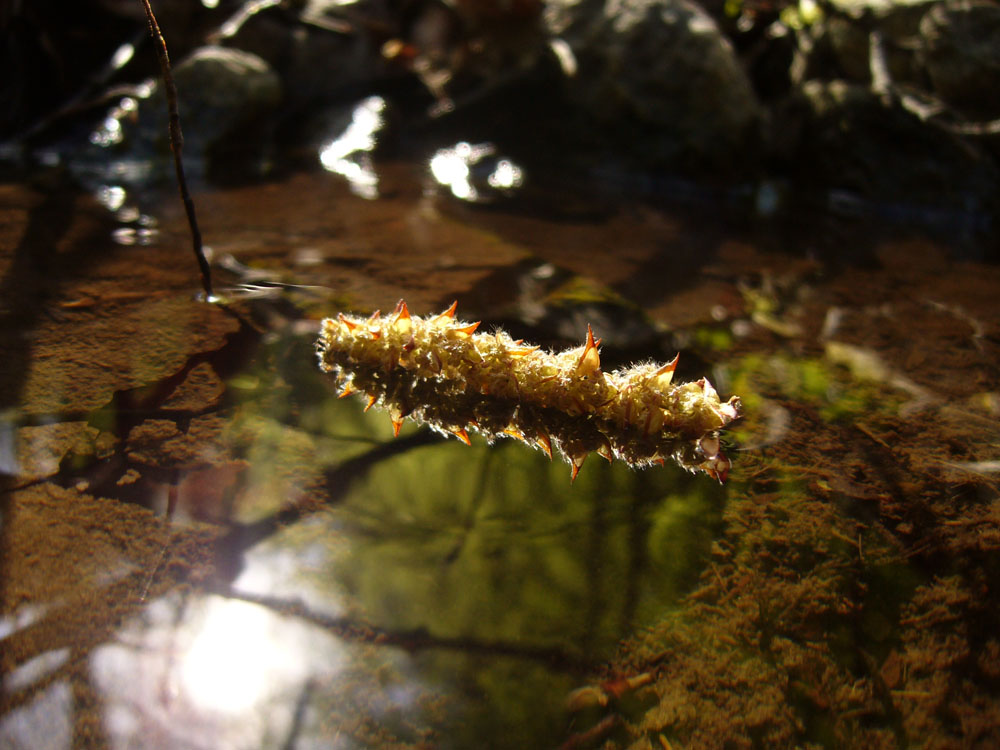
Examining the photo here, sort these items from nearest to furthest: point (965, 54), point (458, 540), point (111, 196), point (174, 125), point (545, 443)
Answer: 1. point (458, 540)
2. point (545, 443)
3. point (174, 125)
4. point (111, 196)
5. point (965, 54)

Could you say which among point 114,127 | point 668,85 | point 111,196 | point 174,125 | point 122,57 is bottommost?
point 114,127

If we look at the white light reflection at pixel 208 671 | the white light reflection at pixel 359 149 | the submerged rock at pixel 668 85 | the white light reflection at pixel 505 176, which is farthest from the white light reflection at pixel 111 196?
the submerged rock at pixel 668 85

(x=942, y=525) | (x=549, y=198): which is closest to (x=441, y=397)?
(x=942, y=525)

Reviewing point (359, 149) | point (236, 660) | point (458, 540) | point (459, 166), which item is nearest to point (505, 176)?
point (459, 166)

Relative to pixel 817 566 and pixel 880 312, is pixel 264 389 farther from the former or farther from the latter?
pixel 880 312

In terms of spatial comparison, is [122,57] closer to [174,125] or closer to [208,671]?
[174,125]

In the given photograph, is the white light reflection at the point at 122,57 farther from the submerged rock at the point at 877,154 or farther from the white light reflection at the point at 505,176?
the submerged rock at the point at 877,154

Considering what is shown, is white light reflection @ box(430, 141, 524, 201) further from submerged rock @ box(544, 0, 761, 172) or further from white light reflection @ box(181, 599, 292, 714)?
white light reflection @ box(181, 599, 292, 714)
